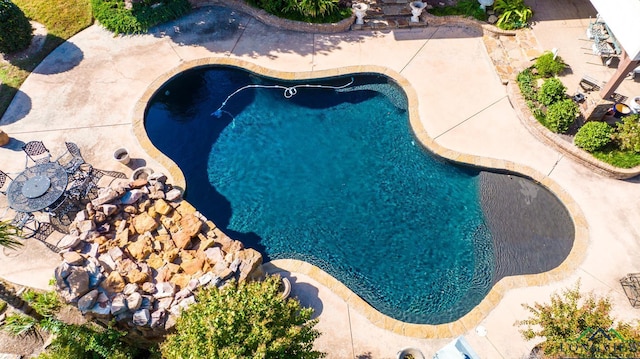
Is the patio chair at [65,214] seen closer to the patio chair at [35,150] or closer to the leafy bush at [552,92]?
the patio chair at [35,150]

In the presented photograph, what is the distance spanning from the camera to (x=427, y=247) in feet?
39.6

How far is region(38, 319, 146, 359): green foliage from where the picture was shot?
9.00 meters

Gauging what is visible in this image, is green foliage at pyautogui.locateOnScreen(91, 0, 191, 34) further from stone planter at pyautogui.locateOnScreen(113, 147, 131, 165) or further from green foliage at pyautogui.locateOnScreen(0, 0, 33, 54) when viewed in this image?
stone planter at pyautogui.locateOnScreen(113, 147, 131, 165)

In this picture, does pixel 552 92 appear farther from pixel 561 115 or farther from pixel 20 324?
pixel 20 324

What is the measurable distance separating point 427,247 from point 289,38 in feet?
35.9

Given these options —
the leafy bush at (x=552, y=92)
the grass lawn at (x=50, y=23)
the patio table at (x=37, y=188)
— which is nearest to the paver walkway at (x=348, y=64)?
the grass lawn at (x=50, y=23)

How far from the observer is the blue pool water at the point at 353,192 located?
11680 mm

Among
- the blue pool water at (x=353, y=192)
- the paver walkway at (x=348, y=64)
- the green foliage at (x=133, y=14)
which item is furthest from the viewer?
the green foliage at (x=133, y=14)

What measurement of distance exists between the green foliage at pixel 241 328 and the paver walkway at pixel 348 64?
9.58ft

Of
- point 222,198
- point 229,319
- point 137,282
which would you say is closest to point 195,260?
point 137,282

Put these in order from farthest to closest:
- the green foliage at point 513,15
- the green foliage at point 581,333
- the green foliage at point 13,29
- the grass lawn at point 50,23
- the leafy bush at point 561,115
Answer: the green foliage at point 513,15 < the grass lawn at point 50,23 < the green foliage at point 13,29 < the leafy bush at point 561,115 < the green foliage at point 581,333

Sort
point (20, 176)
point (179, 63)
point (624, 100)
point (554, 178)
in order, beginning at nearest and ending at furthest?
point (20, 176), point (554, 178), point (624, 100), point (179, 63)

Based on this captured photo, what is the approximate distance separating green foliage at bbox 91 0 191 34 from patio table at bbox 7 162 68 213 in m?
8.19

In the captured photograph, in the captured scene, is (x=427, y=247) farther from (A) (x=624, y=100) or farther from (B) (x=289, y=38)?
(B) (x=289, y=38)
